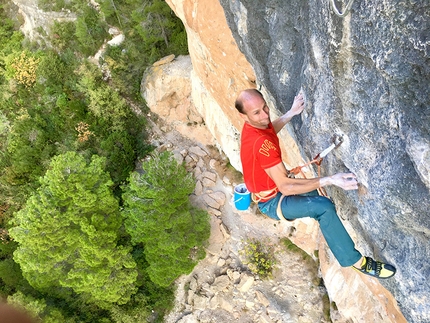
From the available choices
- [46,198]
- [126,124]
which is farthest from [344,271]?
[126,124]

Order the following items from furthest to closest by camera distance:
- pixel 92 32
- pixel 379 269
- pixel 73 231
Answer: pixel 92 32 < pixel 73 231 < pixel 379 269

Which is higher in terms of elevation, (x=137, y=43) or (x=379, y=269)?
(x=137, y=43)

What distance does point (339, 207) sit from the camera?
589cm

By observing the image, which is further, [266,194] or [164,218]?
[164,218]

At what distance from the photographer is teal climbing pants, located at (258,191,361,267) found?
4719 mm

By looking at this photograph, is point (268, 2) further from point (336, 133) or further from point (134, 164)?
point (134, 164)

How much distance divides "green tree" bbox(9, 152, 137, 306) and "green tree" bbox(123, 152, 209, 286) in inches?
37.9

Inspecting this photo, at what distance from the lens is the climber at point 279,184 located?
14.7 feet

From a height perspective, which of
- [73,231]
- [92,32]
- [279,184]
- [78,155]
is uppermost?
[92,32]

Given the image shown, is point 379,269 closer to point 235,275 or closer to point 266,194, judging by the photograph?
point 266,194

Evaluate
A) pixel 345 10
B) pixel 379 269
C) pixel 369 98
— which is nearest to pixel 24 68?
pixel 345 10

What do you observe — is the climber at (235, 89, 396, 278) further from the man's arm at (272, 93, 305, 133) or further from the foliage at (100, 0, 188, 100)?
the foliage at (100, 0, 188, 100)

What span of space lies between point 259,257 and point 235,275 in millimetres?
1279

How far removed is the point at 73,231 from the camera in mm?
11984
